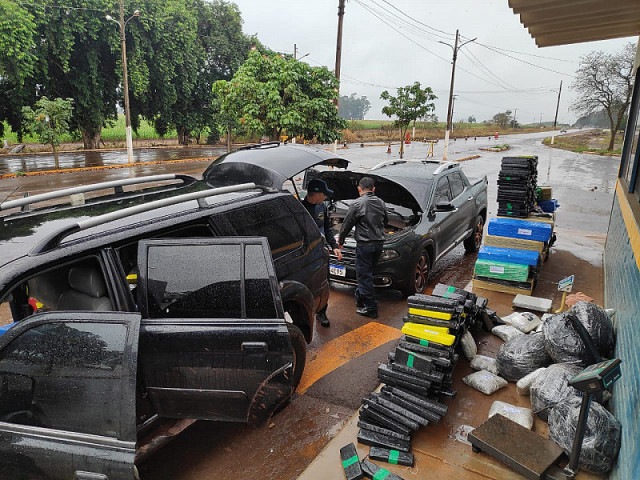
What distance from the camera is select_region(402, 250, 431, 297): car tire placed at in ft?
19.5

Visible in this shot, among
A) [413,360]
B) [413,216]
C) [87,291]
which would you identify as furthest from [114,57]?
[413,360]

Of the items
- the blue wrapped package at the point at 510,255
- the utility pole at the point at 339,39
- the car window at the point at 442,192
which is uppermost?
the utility pole at the point at 339,39

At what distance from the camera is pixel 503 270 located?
6074 millimetres

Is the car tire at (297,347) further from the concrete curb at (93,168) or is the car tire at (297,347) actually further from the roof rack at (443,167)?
the concrete curb at (93,168)

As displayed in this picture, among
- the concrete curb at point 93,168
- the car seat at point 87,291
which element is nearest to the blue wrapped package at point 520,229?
the car seat at point 87,291

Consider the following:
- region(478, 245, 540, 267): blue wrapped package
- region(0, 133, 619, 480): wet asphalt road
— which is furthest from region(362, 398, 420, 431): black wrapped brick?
region(478, 245, 540, 267): blue wrapped package

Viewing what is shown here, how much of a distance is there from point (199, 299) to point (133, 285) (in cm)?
70

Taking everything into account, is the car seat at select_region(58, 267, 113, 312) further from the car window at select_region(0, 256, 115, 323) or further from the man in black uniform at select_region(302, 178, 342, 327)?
the man in black uniform at select_region(302, 178, 342, 327)

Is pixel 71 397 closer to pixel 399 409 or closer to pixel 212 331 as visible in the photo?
pixel 212 331

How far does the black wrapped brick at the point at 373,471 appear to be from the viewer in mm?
2869

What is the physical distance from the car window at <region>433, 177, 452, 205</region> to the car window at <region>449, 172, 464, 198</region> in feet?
0.63

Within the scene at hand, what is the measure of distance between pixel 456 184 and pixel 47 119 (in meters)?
19.3

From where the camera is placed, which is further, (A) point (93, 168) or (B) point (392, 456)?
(A) point (93, 168)

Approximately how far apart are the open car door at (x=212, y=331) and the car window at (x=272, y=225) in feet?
2.53
